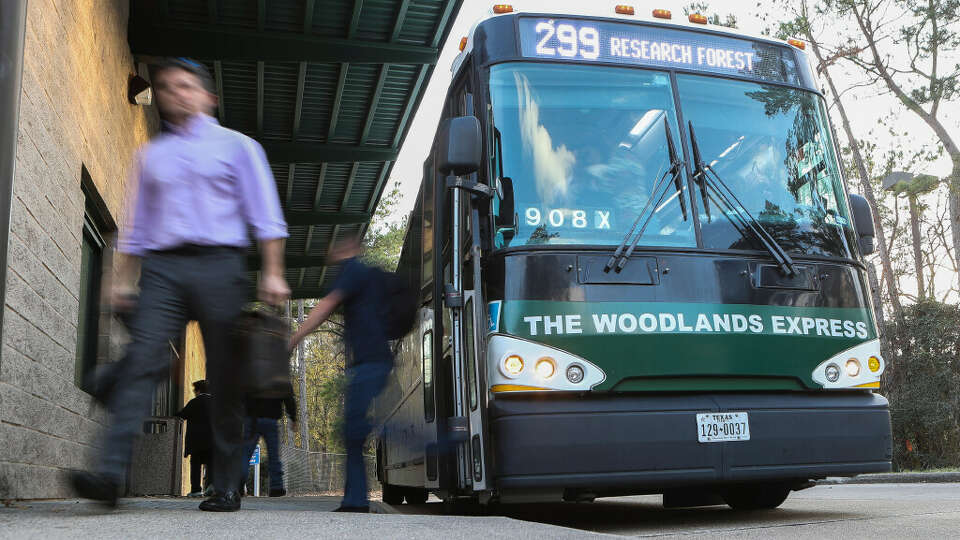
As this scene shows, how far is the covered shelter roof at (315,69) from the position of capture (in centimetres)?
1171

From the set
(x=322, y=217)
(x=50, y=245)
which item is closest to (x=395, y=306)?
(x=50, y=245)

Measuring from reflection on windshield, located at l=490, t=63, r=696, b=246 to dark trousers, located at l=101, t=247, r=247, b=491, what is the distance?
1.80m

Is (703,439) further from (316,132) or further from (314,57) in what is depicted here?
(316,132)

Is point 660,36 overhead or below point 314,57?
below

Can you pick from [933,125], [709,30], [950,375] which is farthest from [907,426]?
[709,30]

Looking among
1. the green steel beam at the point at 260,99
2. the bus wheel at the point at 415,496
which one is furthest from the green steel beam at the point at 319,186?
the bus wheel at the point at 415,496

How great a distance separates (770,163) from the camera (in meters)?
6.09

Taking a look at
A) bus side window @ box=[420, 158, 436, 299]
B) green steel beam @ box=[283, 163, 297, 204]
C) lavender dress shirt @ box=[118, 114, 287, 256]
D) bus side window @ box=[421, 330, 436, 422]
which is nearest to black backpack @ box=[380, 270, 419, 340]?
bus side window @ box=[421, 330, 436, 422]

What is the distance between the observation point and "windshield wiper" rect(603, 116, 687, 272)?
547cm

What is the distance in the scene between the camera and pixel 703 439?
5312 millimetres

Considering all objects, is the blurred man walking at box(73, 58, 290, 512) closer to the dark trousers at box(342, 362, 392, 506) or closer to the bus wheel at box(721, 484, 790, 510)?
the dark trousers at box(342, 362, 392, 506)

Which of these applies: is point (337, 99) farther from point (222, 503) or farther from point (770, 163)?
point (222, 503)

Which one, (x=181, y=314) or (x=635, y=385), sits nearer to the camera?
(x=181, y=314)

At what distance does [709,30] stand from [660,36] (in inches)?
14.7
